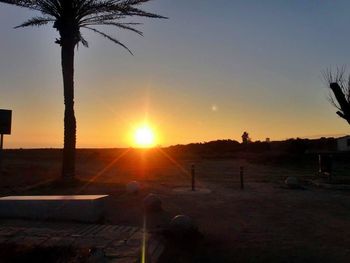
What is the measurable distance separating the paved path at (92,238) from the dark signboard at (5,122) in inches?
201

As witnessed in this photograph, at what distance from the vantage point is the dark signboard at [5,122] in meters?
13.9

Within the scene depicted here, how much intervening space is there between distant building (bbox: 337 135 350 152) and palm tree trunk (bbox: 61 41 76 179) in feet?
135

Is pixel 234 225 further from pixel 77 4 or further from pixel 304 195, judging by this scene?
pixel 77 4

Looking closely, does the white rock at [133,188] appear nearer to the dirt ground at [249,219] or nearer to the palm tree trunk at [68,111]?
the dirt ground at [249,219]

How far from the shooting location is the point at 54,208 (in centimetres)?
987

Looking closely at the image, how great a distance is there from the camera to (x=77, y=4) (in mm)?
16703

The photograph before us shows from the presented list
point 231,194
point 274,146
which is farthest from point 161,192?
point 274,146

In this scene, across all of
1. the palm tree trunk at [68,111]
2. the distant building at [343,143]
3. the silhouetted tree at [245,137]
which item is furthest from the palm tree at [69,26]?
the silhouetted tree at [245,137]

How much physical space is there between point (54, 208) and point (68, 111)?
7.58 meters

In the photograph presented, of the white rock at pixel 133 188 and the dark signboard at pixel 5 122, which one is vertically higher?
the dark signboard at pixel 5 122

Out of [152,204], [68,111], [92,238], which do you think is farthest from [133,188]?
[92,238]

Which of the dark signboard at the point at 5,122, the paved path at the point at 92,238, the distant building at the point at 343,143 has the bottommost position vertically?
the paved path at the point at 92,238

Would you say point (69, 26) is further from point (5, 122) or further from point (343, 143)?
point (343, 143)

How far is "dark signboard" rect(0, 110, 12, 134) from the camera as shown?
45.5 ft
